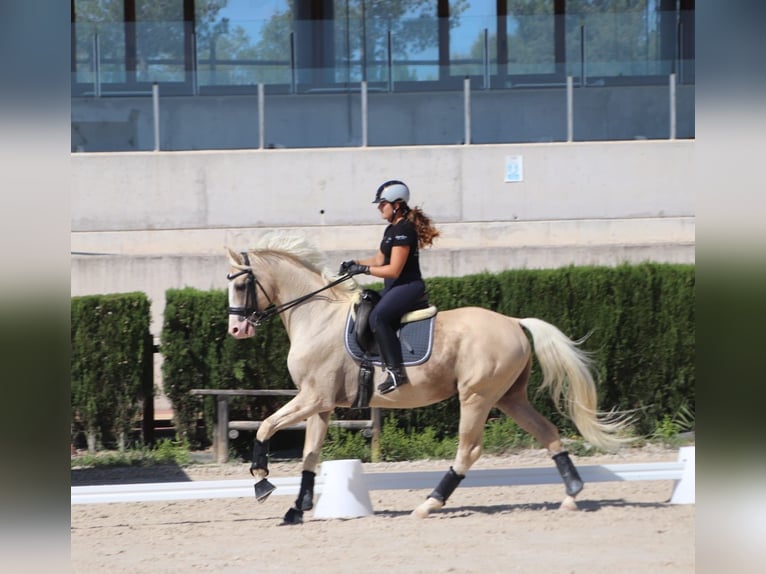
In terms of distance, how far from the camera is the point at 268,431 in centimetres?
775

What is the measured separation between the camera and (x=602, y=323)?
11.2 m

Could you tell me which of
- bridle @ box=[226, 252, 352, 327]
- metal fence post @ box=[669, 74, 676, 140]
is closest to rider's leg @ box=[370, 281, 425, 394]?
bridle @ box=[226, 252, 352, 327]

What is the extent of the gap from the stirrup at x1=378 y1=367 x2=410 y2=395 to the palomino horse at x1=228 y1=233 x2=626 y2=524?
0.05 m

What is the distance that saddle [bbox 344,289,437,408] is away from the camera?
26.2 ft

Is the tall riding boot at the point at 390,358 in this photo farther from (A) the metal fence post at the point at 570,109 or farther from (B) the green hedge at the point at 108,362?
(A) the metal fence post at the point at 570,109

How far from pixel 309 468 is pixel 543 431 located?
176 cm

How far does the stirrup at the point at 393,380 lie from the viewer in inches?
312

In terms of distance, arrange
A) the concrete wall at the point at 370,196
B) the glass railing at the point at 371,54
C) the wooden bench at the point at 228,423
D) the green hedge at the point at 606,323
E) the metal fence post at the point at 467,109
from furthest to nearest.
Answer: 1. the glass railing at the point at 371,54
2. the metal fence post at the point at 467,109
3. the concrete wall at the point at 370,196
4. the green hedge at the point at 606,323
5. the wooden bench at the point at 228,423

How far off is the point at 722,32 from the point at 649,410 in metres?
8.51

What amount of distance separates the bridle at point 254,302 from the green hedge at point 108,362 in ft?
9.85

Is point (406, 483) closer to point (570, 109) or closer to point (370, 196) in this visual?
point (370, 196)

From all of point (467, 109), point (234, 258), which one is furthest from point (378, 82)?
point (234, 258)

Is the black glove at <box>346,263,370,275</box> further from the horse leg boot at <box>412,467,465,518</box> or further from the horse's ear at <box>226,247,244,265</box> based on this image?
the horse leg boot at <box>412,467,465,518</box>

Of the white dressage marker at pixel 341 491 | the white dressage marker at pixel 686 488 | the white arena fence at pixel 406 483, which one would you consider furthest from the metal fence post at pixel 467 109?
the white dressage marker at pixel 341 491
